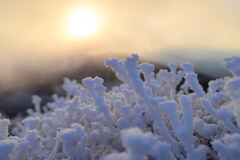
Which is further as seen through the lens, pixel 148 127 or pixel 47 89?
pixel 47 89

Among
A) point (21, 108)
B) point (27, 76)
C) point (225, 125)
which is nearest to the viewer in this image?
point (225, 125)

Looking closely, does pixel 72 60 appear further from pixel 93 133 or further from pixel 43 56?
pixel 93 133

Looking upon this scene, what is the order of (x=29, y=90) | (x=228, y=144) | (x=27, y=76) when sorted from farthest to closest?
(x=27, y=76) < (x=29, y=90) < (x=228, y=144)

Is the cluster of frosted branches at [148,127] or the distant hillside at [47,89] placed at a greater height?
the distant hillside at [47,89]

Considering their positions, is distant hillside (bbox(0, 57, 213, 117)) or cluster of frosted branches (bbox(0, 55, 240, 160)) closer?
cluster of frosted branches (bbox(0, 55, 240, 160))

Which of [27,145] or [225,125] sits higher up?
[27,145]

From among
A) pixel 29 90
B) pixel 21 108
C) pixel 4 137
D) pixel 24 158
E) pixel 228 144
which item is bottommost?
pixel 228 144

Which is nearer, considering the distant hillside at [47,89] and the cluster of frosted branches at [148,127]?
the cluster of frosted branches at [148,127]

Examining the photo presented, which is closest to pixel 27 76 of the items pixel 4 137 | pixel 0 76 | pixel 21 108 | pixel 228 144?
pixel 0 76

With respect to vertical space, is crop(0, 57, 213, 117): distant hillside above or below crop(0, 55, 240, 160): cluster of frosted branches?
above

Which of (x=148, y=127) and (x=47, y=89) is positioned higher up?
(x=47, y=89)

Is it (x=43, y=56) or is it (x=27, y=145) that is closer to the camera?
(x=27, y=145)
